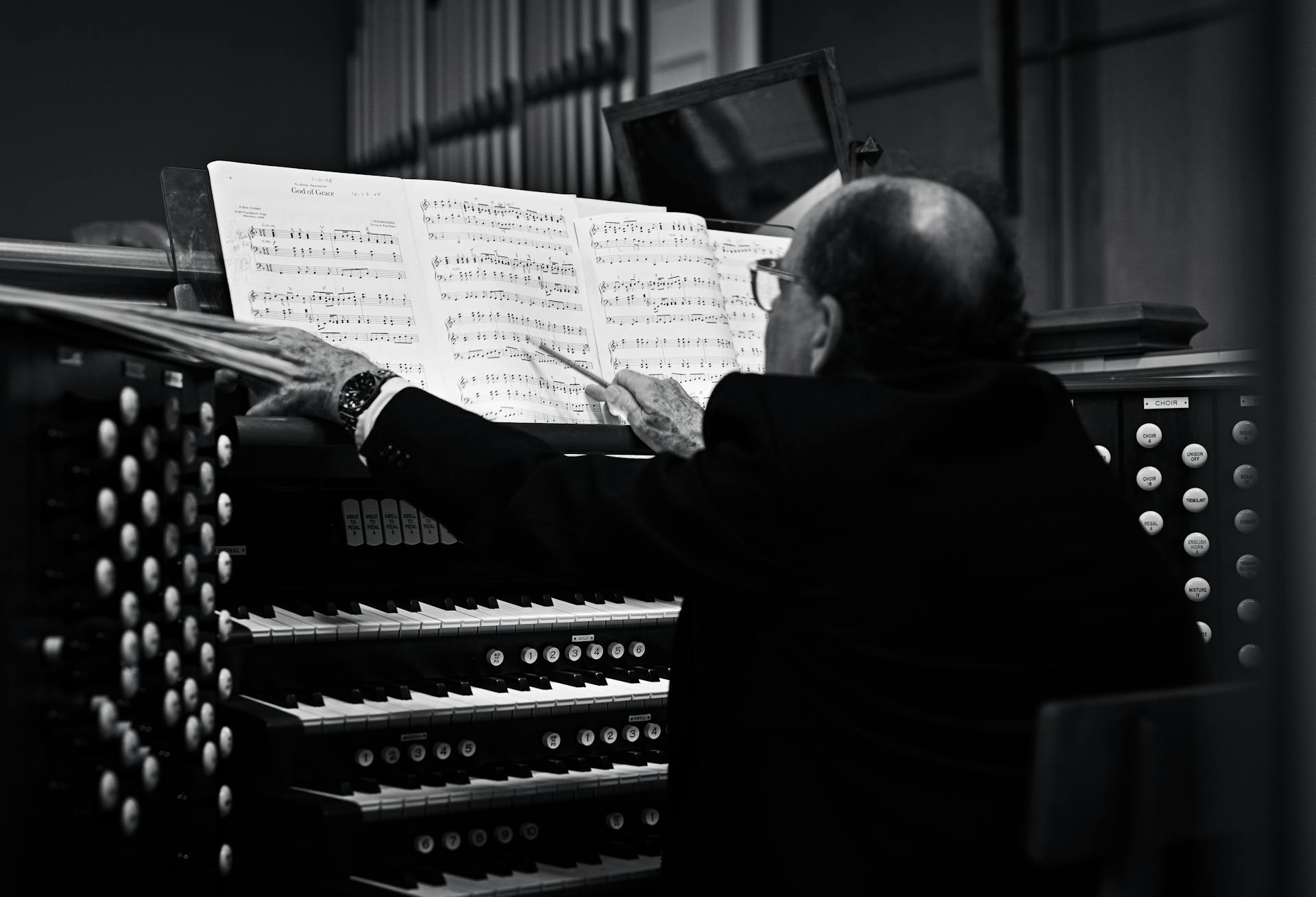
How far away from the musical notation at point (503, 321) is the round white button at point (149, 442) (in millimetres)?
737

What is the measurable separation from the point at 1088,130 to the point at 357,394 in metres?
4.34

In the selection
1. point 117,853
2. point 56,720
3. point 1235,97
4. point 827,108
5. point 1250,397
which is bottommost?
point 117,853

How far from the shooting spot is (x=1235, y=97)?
50cm

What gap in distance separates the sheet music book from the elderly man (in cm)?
62

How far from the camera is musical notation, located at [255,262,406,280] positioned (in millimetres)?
2047

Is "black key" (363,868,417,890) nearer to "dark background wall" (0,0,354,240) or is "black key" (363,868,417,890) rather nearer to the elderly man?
the elderly man

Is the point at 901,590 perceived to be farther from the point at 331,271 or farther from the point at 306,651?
the point at 331,271

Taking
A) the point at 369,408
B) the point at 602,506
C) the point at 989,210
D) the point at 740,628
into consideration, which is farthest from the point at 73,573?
the point at 989,210

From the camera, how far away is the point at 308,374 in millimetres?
1807

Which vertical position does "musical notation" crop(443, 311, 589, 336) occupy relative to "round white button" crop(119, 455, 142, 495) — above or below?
above

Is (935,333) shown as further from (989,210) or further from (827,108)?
(827,108)

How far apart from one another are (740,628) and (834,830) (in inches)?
9.8

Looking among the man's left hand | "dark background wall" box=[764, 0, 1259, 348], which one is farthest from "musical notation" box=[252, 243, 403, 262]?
→ "dark background wall" box=[764, 0, 1259, 348]

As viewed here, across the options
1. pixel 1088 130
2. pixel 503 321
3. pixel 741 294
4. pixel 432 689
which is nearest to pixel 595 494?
pixel 432 689
